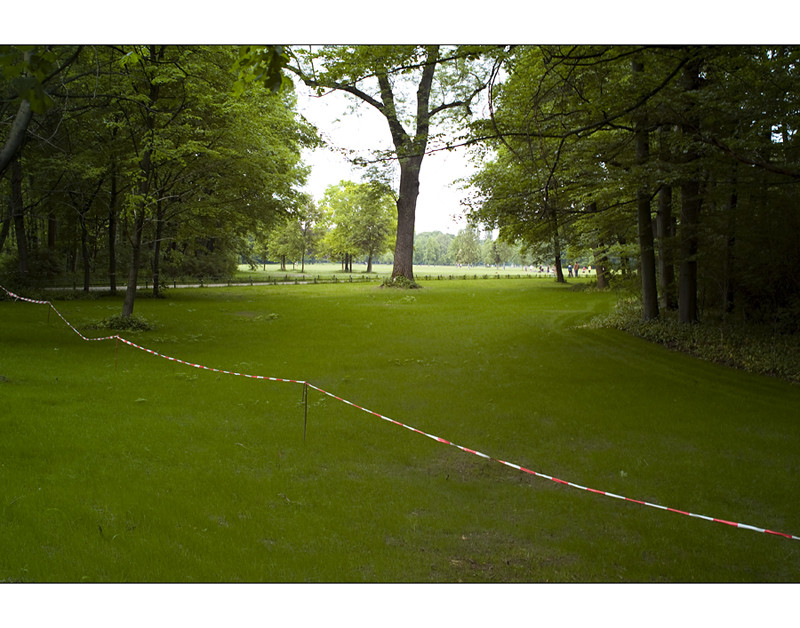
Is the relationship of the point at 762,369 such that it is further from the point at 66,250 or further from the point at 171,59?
the point at 66,250

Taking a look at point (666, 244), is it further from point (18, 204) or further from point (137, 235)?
point (18, 204)

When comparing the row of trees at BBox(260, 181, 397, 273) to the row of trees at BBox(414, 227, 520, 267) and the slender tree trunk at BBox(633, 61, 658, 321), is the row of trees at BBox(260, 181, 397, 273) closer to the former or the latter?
the row of trees at BBox(414, 227, 520, 267)

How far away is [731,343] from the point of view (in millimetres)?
12180

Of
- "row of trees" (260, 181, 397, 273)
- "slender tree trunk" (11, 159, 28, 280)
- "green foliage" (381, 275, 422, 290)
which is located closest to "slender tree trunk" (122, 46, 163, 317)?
"slender tree trunk" (11, 159, 28, 280)

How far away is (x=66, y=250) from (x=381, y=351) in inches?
1262

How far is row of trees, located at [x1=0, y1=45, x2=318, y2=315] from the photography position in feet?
33.6

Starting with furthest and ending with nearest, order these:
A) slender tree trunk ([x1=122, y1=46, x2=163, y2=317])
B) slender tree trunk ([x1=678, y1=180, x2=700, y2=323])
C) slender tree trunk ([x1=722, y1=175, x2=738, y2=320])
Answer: slender tree trunk ([x1=122, y1=46, x2=163, y2=317]), slender tree trunk ([x1=678, y1=180, x2=700, y2=323]), slender tree trunk ([x1=722, y1=175, x2=738, y2=320])

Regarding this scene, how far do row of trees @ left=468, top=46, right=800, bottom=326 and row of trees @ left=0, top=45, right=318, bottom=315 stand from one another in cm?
550

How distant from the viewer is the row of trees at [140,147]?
10227 millimetres

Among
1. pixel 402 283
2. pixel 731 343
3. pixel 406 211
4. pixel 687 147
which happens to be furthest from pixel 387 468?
pixel 402 283

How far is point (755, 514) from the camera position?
202 inches

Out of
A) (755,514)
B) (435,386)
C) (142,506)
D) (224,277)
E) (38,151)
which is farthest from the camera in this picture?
(224,277)

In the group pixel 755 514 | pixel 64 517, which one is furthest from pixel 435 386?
pixel 64 517

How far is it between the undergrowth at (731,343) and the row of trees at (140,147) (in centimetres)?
1087
